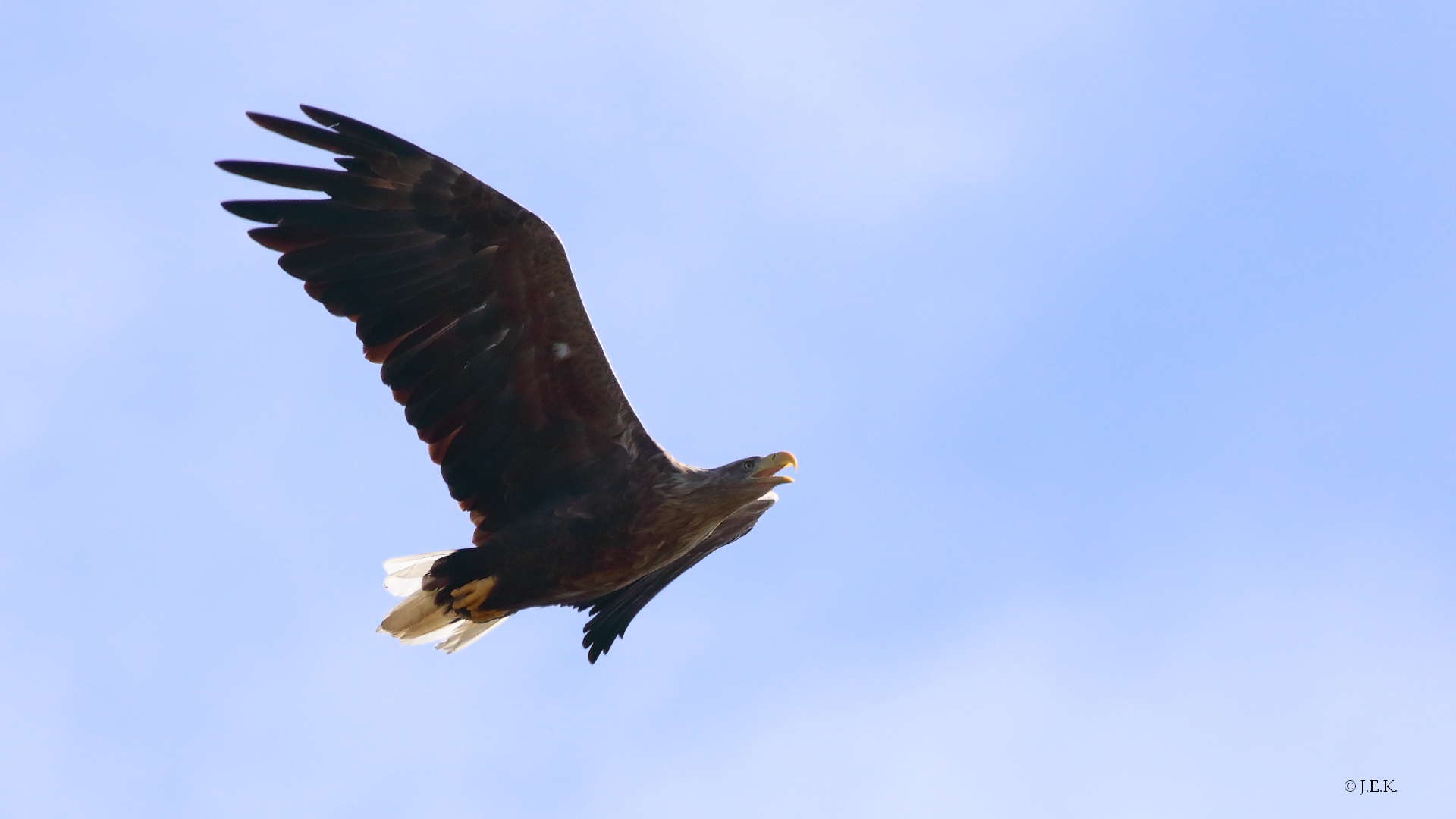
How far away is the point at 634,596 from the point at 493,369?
1.98m

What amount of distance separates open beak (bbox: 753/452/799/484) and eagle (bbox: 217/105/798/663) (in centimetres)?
1

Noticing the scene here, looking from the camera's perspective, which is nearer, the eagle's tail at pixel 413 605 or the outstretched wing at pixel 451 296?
the outstretched wing at pixel 451 296

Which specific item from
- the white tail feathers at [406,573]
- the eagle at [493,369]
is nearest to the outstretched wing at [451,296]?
the eagle at [493,369]

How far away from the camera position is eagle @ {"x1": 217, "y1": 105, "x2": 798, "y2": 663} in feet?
34.8

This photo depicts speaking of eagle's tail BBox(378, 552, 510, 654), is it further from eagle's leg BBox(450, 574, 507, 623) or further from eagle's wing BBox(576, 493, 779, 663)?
eagle's wing BBox(576, 493, 779, 663)

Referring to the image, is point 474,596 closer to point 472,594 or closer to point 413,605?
point 472,594

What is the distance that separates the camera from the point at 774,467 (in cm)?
1061

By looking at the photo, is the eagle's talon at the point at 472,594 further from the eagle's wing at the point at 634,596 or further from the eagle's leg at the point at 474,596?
the eagle's wing at the point at 634,596

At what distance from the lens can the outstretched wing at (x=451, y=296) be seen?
10633 millimetres

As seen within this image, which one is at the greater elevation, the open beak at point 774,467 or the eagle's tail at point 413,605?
the open beak at point 774,467

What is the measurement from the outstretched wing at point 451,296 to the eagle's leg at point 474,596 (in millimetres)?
673

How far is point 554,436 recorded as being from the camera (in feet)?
35.8

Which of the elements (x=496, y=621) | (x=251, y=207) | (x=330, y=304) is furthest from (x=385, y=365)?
(x=496, y=621)

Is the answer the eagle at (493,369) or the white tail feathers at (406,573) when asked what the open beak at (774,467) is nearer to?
the eagle at (493,369)
